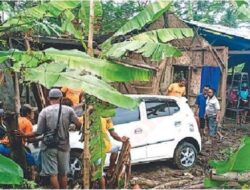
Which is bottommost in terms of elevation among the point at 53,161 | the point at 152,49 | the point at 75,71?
the point at 53,161

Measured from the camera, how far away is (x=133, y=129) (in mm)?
8648

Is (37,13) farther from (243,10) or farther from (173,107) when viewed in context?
(173,107)

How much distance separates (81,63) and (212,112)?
319 inches

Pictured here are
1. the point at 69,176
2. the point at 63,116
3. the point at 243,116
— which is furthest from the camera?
the point at 243,116

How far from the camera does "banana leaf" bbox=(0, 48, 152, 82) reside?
14.0 ft

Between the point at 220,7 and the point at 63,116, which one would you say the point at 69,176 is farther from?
the point at 220,7

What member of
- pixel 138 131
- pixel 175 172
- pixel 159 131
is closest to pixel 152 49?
pixel 138 131

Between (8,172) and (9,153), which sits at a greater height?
(8,172)

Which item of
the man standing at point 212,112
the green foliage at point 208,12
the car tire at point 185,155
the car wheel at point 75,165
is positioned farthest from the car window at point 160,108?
the green foliage at point 208,12

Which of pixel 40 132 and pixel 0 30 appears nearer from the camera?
pixel 0 30

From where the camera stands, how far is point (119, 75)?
434 cm

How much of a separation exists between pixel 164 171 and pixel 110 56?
4883 millimetres

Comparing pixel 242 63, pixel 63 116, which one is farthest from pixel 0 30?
pixel 242 63

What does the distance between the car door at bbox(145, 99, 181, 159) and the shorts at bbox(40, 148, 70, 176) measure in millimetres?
2449
